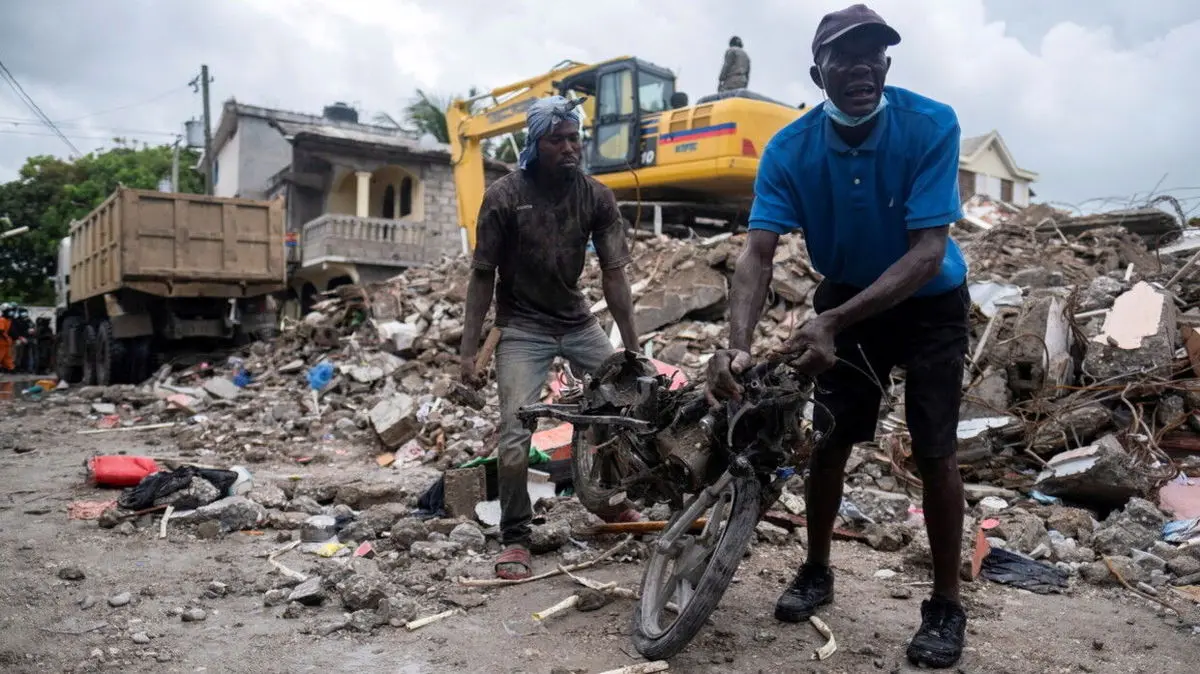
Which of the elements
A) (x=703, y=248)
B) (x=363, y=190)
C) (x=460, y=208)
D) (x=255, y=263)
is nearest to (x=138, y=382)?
(x=255, y=263)

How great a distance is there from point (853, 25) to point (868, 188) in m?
0.48

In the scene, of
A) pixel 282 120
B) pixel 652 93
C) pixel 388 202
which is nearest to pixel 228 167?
pixel 282 120

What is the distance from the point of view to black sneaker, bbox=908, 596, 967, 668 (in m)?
2.64

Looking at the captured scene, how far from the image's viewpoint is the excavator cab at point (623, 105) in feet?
39.5

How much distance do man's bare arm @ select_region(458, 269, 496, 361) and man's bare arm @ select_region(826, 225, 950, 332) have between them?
74.4 inches

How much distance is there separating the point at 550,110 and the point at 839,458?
1.88 m

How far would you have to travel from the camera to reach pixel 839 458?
306 cm

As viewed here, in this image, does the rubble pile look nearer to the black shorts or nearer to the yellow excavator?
the black shorts

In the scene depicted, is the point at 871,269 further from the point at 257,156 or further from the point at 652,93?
the point at 257,156

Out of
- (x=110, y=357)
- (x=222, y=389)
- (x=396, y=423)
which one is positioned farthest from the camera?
(x=110, y=357)

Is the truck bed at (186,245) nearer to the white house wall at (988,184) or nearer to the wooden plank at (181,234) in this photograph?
the wooden plank at (181,234)

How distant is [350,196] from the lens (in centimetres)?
2433

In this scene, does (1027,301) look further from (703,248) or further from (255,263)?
(255,263)

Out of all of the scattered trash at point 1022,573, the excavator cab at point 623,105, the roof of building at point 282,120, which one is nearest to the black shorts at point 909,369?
the scattered trash at point 1022,573
